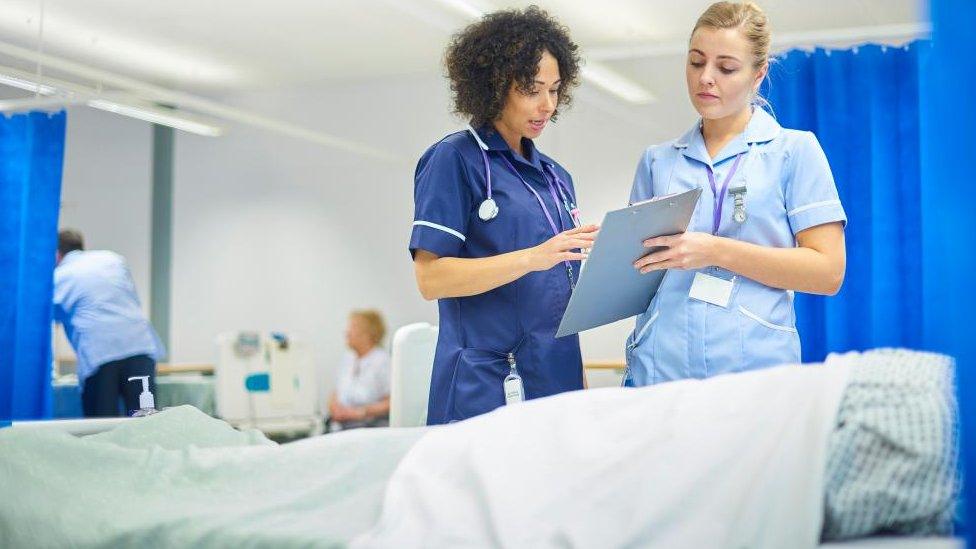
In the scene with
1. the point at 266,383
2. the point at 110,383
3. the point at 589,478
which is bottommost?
the point at 266,383

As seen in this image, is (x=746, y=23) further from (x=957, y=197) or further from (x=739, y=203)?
(x=957, y=197)

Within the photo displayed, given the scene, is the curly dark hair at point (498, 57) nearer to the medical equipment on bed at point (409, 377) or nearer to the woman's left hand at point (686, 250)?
the woman's left hand at point (686, 250)

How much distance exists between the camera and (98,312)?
4.61 m

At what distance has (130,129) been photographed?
7680 mm

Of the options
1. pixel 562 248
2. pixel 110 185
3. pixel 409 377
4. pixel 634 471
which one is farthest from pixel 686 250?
pixel 110 185

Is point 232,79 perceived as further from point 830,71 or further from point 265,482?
point 265,482

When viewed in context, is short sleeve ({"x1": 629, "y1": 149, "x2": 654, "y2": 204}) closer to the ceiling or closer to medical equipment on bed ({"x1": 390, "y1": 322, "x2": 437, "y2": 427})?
medical equipment on bed ({"x1": 390, "y1": 322, "x2": 437, "y2": 427})

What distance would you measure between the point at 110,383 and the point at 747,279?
3.48m

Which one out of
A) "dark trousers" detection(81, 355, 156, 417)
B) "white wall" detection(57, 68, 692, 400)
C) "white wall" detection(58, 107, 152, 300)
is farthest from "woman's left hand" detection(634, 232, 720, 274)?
"white wall" detection(58, 107, 152, 300)

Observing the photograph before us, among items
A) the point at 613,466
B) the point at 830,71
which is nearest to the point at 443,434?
the point at 613,466

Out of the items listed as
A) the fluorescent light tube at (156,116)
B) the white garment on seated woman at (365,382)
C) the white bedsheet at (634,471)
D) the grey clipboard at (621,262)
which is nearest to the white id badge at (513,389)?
the grey clipboard at (621,262)

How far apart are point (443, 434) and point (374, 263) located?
6083 mm

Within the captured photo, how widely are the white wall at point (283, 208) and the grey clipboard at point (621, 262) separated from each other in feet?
16.3

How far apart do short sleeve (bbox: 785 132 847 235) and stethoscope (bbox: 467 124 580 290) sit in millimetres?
403
